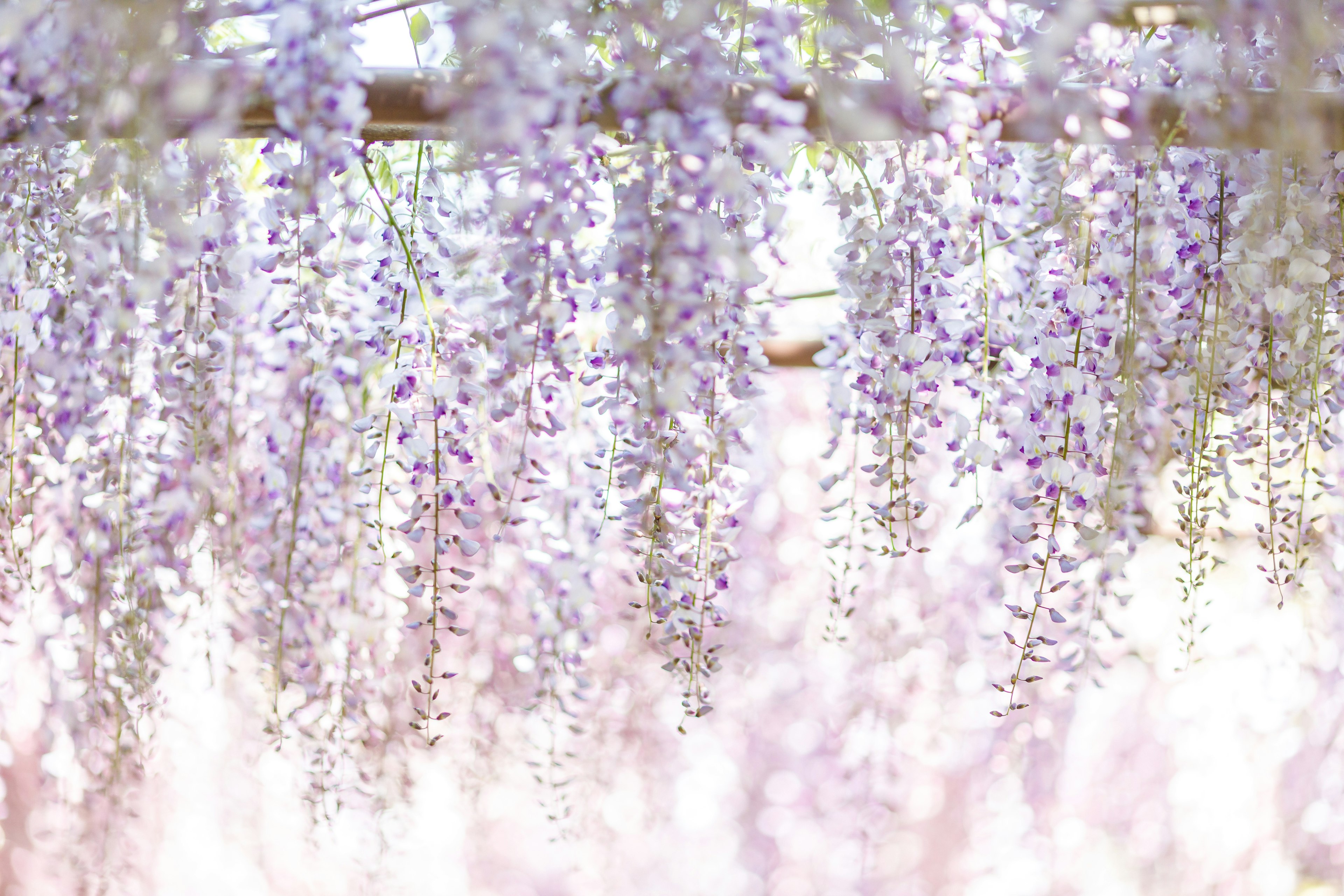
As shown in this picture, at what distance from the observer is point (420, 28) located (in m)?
1.17

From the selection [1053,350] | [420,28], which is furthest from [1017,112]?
[420,28]

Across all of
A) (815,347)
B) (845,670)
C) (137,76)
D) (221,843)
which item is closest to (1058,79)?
(137,76)

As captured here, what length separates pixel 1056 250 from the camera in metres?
1.16

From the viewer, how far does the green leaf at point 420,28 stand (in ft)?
3.80

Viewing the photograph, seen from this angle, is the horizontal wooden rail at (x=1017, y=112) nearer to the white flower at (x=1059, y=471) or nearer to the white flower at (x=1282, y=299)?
the white flower at (x=1282, y=299)

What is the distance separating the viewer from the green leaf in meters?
1.16

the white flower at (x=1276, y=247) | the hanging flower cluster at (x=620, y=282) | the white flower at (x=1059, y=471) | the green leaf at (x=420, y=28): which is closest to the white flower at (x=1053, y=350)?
the hanging flower cluster at (x=620, y=282)

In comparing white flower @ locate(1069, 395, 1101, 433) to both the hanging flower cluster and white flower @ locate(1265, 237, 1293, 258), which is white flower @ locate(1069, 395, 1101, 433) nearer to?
the hanging flower cluster

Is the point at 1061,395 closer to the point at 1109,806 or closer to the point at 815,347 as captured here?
the point at 815,347

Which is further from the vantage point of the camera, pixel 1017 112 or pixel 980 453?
pixel 980 453

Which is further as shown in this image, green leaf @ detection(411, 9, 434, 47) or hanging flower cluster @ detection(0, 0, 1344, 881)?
green leaf @ detection(411, 9, 434, 47)

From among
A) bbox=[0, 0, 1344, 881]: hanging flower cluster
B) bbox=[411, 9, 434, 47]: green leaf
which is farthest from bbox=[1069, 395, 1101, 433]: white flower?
bbox=[411, 9, 434, 47]: green leaf

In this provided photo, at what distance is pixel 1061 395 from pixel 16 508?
4.93 feet

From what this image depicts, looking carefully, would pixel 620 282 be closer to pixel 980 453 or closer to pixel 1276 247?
pixel 980 453
